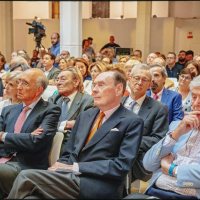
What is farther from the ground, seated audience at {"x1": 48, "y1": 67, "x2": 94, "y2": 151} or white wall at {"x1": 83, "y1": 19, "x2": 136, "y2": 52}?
white wall at {"x1": 83, "y1": 19, "x2": 136, "y2": 52}

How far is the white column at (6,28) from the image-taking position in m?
12.8

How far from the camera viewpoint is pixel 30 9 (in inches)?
622

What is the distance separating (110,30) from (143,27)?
155 cm

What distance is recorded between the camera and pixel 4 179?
293 cm

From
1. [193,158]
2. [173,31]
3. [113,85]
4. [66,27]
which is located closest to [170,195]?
[193,158]

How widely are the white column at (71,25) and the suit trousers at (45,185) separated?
19.1 ft

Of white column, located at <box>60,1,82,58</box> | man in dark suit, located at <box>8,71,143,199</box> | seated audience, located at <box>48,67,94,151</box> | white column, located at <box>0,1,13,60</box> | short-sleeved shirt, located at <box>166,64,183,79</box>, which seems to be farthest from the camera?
white column, located at <box>0,1,13,60</box>

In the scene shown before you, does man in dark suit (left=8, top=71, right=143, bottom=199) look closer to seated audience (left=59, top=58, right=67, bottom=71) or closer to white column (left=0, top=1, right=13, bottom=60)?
seated audience (left=59, top=58, right=67, bottom=71)

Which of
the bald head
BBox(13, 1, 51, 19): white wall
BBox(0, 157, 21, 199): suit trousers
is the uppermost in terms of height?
BBox(13, 1, 51, 19): white wall

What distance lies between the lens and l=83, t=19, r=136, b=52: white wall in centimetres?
1305

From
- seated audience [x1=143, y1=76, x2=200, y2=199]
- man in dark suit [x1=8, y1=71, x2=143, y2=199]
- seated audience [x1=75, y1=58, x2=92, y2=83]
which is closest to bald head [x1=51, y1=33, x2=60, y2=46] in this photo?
seated audience [x1=75, y1=58, x2=92, y2=83]

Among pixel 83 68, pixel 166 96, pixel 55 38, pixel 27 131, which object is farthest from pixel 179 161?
pixel 55 38

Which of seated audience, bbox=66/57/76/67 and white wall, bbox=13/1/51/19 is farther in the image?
white wall, bbox=13/1/51/19

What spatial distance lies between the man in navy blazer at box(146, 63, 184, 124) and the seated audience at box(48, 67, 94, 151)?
752 millimetres
